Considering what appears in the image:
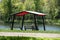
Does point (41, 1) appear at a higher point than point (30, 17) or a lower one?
higher

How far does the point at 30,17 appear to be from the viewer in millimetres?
59500

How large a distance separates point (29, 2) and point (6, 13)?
23.9ft

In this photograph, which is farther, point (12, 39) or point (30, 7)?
point (30, 7)

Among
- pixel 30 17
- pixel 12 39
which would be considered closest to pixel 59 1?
pixel 30 17

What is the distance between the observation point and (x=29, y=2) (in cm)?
5859

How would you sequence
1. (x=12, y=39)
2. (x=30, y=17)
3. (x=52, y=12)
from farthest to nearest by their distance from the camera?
(x=30, y=17) → (x=52, y=12) → (x=12, y=39)

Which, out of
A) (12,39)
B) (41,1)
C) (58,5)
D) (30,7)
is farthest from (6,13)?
(12,39)

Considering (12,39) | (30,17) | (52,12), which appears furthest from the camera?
(30,17)

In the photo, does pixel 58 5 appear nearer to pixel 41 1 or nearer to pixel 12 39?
pixel 41 1

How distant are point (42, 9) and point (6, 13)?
10.0 m

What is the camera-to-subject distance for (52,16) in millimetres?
56062

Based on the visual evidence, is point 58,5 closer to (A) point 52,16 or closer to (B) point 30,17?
(A) point 52,16

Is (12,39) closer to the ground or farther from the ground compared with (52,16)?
farther from the ground

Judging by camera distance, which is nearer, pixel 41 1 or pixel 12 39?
pixel 12 39
